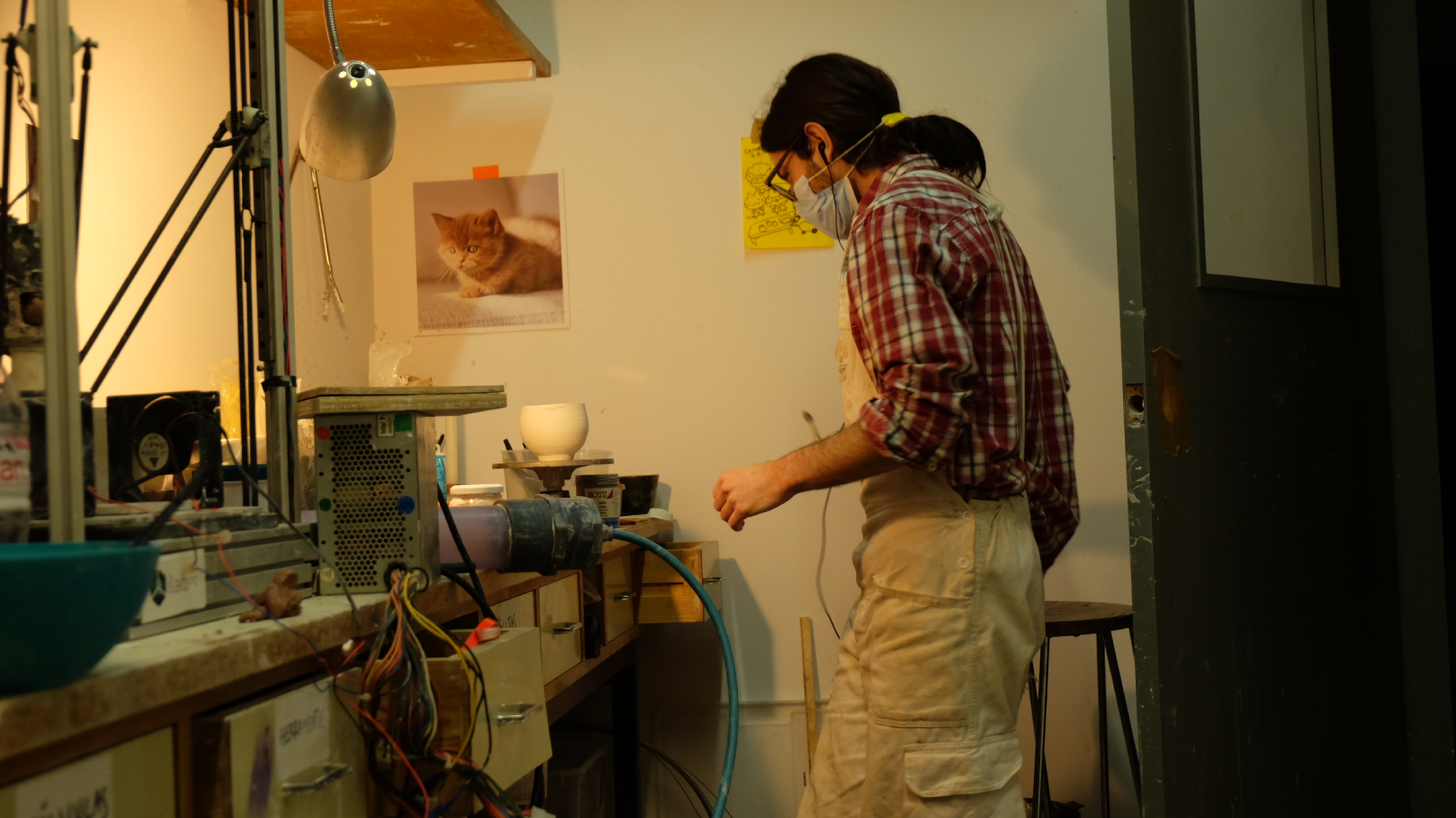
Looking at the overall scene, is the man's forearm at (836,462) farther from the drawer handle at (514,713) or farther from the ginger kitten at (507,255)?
the ginger kitten at (507,255)

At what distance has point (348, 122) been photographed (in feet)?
4.52

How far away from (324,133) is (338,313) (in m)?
1.11

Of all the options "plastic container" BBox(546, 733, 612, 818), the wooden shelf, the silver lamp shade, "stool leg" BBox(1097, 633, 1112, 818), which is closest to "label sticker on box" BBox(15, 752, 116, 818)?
the silver lamp shade

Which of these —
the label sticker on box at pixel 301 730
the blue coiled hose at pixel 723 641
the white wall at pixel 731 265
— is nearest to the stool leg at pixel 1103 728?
the white wall at pixel 731 265

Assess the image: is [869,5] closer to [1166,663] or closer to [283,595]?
[1166,663]

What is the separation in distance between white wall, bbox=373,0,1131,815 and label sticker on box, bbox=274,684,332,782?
5.63 ft

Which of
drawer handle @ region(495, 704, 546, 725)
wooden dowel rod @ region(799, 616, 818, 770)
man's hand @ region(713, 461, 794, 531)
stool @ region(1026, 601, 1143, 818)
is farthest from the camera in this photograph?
wooden dowel rod @ region(799, 616, 818, 770)

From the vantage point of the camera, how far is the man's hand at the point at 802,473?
1.28 m

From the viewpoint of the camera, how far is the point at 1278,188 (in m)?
1.44

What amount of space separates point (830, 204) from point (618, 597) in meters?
0.88

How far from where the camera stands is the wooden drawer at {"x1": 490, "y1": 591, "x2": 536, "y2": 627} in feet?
4.52

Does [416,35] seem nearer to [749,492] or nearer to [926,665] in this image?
[749,492]

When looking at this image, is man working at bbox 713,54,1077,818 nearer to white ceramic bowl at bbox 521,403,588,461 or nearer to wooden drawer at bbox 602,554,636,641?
wooden drawer at bbox 602,554,636,641

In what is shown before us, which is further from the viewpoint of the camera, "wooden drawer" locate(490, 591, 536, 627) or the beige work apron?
"wooden drawer" locate(490, 591, 536, 627)
